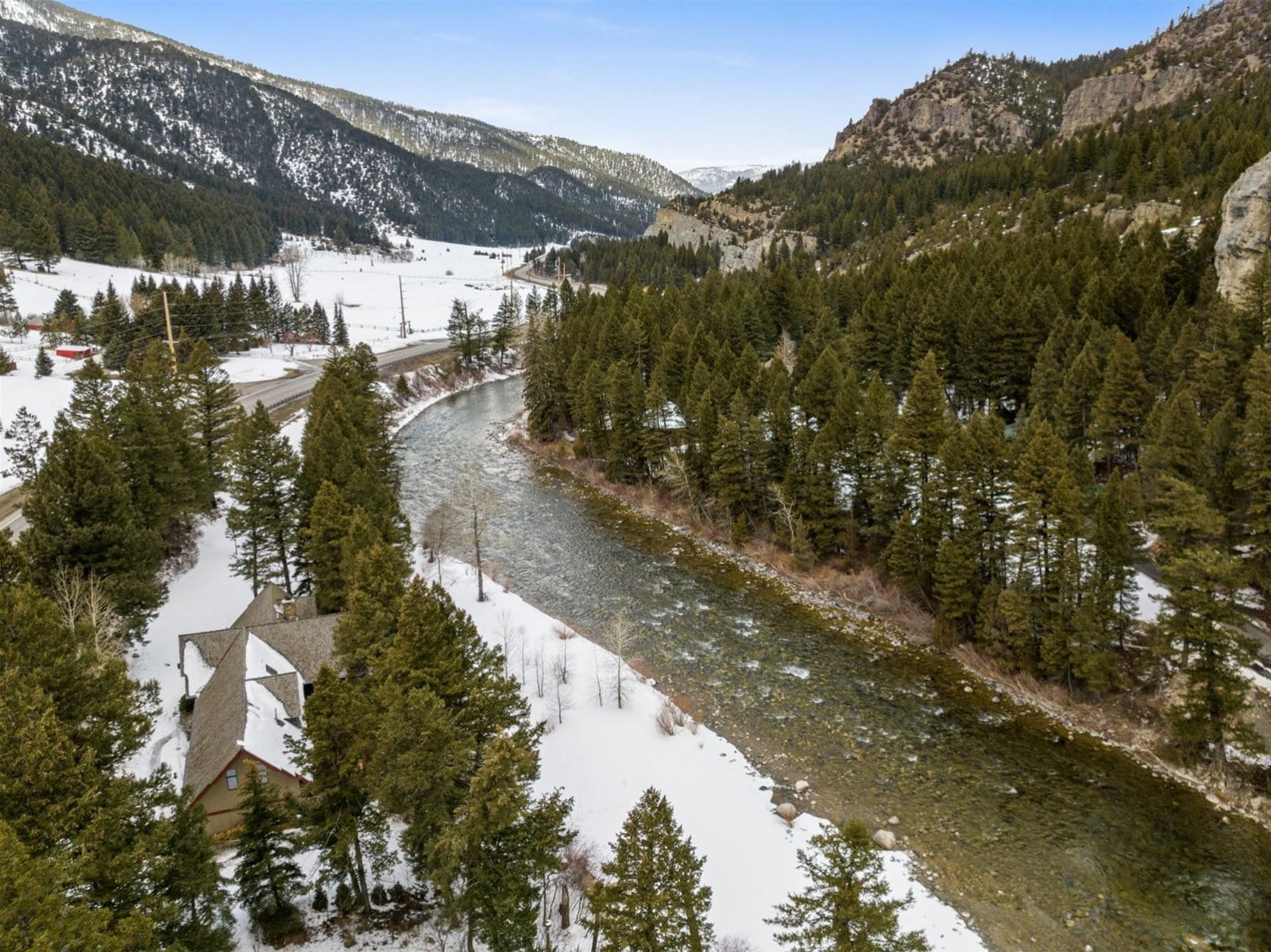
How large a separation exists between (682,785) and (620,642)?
290 inches

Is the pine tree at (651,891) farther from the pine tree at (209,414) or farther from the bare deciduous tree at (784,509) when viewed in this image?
the pine tree at (209,414)

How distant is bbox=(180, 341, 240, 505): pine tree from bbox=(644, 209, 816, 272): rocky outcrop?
3730 inches

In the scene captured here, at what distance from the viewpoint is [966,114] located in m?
163

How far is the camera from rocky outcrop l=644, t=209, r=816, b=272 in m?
134

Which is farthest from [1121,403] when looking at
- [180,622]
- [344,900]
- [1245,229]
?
[180,622]

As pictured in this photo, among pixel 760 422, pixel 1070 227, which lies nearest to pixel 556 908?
pixel 760 422

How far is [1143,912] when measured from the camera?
841 inches

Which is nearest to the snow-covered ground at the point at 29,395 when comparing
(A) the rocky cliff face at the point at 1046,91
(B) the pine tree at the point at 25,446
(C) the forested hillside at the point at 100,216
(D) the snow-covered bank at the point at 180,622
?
(B) the pine tree at the point at 25,446

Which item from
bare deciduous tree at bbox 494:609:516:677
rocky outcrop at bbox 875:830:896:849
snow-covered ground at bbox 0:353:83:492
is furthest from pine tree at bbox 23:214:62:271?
rocky outcrop at bbox 875:830:896:849

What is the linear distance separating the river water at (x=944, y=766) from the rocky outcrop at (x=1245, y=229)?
110ft

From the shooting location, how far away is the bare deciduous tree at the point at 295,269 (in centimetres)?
15312

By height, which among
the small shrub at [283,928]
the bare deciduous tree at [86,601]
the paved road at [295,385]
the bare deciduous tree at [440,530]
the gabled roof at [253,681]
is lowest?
the small shrub at [283,928]

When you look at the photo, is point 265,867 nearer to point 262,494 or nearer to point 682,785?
point 682,785

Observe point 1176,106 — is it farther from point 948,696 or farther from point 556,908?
point 556,908
